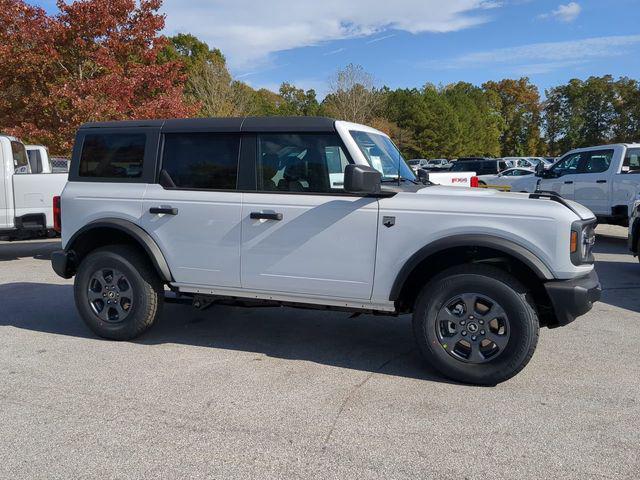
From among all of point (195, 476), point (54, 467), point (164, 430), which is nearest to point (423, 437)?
point (195, 476)

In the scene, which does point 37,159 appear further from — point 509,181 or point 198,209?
point 509,181

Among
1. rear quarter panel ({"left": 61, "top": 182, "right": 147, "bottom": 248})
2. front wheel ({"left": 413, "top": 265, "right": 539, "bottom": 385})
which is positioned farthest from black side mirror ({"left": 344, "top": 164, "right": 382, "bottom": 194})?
rear quarter panel ({"left": 61, "top": 182, "right": 147, "bottom": 248})

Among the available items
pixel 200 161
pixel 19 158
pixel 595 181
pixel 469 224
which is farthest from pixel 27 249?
pixel 595 181

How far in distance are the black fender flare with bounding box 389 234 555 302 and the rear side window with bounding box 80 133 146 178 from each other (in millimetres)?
2628

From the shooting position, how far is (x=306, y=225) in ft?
15.3

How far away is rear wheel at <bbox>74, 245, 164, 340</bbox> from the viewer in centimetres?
526

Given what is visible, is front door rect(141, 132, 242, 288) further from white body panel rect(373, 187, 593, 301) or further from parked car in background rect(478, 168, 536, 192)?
parked car in background rect(478, 168, 536, 192)

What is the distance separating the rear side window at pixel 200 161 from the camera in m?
5.02

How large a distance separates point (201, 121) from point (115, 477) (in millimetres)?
3118

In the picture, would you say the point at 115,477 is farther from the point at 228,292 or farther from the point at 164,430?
the point at 228,292

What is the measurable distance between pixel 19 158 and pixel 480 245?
9.22m

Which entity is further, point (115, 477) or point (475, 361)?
point (475, 361)

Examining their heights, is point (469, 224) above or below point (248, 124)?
below

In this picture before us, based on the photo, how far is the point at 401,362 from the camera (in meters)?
4.85
